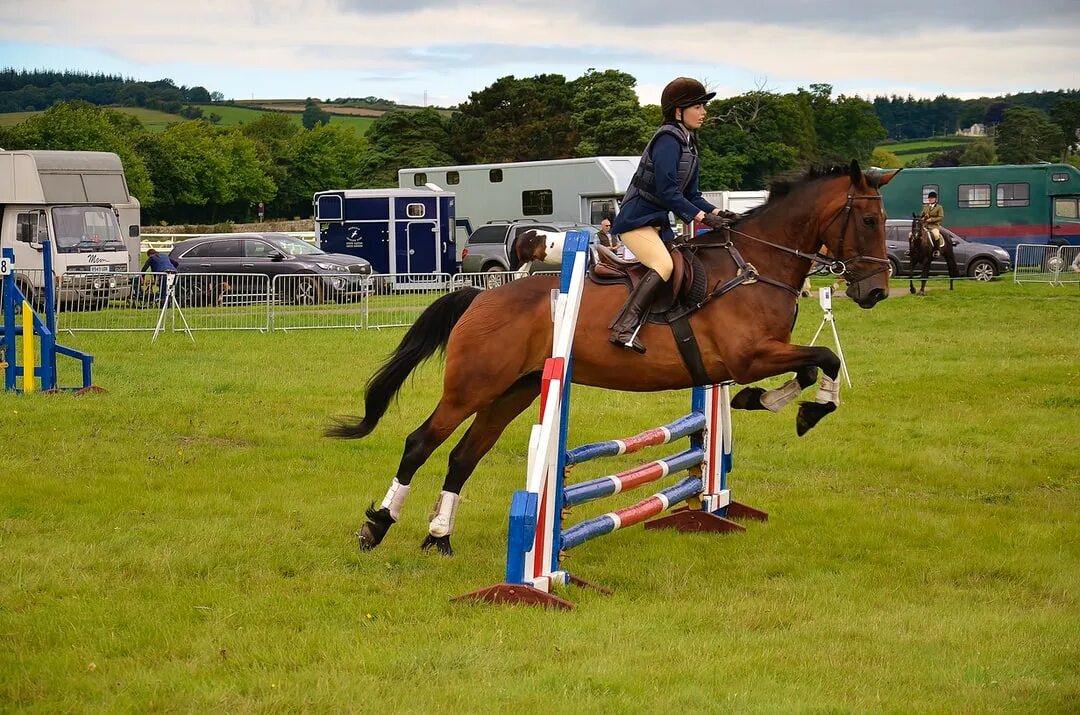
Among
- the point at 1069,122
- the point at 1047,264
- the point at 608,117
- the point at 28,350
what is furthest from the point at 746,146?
the point at 28,350

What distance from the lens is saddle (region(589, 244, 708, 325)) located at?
7.55 metres

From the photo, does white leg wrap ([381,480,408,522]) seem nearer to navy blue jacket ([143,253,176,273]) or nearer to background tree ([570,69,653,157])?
navy blue jacket ([143,253,176,273])

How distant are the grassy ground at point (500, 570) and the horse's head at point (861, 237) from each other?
168cm

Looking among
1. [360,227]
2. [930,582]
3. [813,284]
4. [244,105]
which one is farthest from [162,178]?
[930,582]

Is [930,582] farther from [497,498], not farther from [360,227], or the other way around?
[360,227]

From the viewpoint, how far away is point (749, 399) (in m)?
7.81

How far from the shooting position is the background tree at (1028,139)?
8700cm

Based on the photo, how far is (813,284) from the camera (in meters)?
33.5

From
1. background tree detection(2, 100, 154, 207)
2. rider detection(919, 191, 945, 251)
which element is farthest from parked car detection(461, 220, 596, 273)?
background tree detection(2, 100, 154, 207)

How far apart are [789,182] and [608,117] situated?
6405 cm

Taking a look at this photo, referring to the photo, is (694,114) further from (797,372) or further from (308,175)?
(308,175)

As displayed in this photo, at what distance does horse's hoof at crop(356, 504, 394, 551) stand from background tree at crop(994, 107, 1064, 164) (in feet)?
280

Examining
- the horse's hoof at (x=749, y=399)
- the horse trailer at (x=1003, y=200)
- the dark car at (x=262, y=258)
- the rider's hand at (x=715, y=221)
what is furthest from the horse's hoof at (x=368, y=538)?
the horse trailer at (x=1003, y=200)

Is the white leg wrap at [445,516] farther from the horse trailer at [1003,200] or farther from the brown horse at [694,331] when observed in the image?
the horse trailer at [1003,200]
